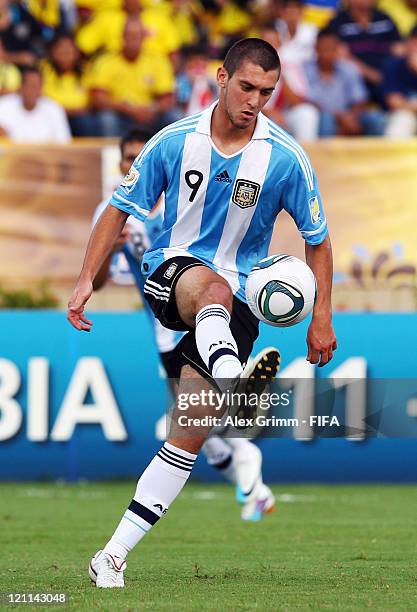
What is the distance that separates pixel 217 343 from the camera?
564 centimetres

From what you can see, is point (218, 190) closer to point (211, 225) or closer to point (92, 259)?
point (211, 225)

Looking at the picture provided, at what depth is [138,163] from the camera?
19.8 ft

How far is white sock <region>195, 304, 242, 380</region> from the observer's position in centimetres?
555

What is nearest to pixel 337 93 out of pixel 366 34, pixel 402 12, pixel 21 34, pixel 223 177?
pixel 366 34

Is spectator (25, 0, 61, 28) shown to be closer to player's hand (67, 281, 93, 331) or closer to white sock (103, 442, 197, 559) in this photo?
player's hand (67, 281, 93, 331)

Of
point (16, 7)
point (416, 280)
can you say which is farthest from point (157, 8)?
point (416, 280)

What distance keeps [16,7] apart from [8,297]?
15.3 feet

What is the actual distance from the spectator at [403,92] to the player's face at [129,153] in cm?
591

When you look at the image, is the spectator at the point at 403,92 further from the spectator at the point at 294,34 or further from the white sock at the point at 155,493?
the white sock at the point at 155,493

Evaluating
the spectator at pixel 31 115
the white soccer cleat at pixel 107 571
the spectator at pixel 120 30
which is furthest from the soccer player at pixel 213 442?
the spectator at pixel 120 30

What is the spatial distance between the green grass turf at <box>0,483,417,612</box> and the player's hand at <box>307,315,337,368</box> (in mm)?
1041

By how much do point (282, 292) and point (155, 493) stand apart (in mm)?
1063

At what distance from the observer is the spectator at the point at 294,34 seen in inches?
600

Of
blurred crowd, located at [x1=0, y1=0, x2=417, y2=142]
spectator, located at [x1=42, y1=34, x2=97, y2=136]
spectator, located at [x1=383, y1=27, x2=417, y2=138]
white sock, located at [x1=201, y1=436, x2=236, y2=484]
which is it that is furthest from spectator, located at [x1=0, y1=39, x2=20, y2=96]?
white sock, located at [x1=201, y1=436, x2=236, y2=484]
